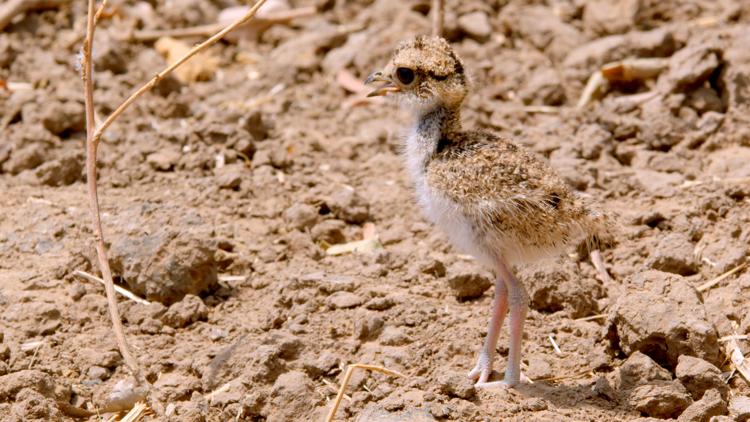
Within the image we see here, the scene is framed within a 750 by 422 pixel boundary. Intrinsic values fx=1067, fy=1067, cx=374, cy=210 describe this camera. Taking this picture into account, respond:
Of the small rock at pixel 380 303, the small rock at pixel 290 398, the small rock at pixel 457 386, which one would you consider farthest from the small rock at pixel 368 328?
the small rock at pixel 457 386

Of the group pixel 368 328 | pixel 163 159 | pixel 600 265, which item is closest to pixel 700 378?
pixel 600 265

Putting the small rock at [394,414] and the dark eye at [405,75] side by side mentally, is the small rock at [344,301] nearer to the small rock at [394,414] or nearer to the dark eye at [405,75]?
the small rock at [394,414]

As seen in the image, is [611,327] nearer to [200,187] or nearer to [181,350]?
[181,350]

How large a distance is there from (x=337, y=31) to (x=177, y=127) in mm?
1957

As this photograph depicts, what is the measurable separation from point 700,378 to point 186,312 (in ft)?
8.17

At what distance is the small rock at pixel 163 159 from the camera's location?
22.5 ft

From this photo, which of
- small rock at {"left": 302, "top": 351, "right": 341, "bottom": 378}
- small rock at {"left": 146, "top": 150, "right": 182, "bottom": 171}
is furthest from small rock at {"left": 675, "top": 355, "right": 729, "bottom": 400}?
small rock at {"left": 146, "top": 150, "right": 182, "bottom": 171}

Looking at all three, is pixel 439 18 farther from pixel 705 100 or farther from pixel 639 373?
pixel 639 373

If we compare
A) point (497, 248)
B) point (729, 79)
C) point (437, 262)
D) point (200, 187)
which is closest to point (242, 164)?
point (200, 187)

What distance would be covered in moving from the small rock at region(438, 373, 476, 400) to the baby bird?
0.19 meters

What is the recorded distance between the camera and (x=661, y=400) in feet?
14.9

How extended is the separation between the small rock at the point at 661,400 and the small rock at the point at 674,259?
3.84 ft

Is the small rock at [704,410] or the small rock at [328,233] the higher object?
the small rock at [328,233]

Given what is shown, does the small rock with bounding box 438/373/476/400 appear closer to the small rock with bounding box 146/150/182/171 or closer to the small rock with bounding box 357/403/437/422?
the small rock with bounding box 357/403/437/422
